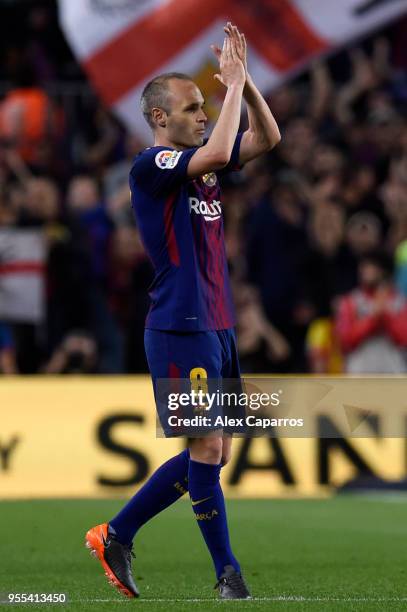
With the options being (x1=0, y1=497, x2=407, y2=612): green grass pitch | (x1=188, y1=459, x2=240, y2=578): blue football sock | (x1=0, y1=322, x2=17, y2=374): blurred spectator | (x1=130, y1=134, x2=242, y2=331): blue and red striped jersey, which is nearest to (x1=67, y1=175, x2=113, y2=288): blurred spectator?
(x1=0, y1=322, x2=17, y2=374): blurred spectator

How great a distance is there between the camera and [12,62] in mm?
17516

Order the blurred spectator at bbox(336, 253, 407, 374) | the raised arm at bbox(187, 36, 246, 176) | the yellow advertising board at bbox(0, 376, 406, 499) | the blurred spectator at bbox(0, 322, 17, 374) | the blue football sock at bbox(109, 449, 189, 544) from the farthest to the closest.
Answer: the blurred spectator at bbox(0, 322, 17, 374), the blurred spectator at bbox(336, 253, 407, 374), the yellow advertising board at bbox(0, 376, 406, 499), the blue football sock at bbox(109, 449, 189, 544), the raised arm at bbox(187, 36, 246, 176)

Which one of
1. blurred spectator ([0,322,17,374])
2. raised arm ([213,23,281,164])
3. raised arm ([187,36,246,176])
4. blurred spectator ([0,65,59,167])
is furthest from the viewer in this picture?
blurred spectator ([0,65,59,167])

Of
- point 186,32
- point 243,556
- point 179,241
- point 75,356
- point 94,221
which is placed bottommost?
point 243,556

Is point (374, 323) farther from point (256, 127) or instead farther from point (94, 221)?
point (256, 127)

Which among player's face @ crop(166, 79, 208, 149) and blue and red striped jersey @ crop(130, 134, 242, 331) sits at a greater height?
player's face @ crop(166, 79, 208, 149)

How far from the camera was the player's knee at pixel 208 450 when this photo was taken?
7.27 metres

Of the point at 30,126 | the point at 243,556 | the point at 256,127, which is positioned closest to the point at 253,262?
the point at 30,126

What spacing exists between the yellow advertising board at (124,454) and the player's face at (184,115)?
5.68 meters

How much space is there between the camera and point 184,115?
733 centimetres

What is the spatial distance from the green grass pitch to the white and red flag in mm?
3927

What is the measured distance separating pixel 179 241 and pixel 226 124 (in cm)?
60

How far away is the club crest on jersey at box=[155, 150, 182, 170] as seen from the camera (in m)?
7.13

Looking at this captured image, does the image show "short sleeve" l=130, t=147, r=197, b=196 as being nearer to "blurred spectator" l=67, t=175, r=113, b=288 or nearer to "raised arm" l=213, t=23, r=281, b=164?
"raised arm" l=213, t=23, r=281, b=164
